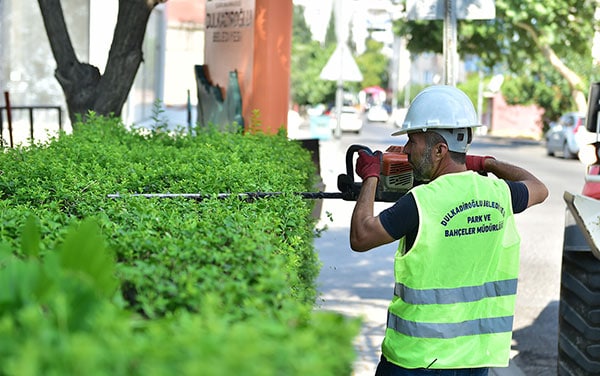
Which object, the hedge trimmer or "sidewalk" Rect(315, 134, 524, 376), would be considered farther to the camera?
"sidewalk" Rect(315, 134, 524, 376)

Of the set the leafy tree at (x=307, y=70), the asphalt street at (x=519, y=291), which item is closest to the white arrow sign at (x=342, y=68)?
the asphalt street at (x=519, y=291)

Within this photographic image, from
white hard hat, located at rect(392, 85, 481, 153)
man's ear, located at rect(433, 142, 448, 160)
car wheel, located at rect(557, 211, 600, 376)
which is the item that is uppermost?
white hard hat, located at rect(392, 85, 481, 153)

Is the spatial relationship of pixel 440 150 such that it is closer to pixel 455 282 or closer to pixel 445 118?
pixel 445 118

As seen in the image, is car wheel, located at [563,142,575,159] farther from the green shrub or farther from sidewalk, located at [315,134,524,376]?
the green shrub

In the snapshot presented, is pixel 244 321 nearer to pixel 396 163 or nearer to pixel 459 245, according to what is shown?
pixel 459 245

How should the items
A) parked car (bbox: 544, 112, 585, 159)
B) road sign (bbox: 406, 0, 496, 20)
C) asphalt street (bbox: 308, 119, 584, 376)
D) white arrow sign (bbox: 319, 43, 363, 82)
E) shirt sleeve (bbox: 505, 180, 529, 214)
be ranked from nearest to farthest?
shirt sleeve (bbox: 505, 180, 529, 214) < asphalt street (bbox: 308, 119, 584, 376) < road sign (bbox: 406, 0, 496, 20) < white arrow sign (bbox: 319, 43, 363, 82) < parked car (bbox: 544, 112, 585, 159)

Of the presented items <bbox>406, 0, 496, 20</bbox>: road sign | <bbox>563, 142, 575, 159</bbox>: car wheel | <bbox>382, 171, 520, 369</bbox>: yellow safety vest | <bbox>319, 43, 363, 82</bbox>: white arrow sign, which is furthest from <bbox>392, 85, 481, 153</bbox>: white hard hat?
<bbox>563, 142, 575, 159</bbox>: car wheel

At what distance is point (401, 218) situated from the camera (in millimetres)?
4090

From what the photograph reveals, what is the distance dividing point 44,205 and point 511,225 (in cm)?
174

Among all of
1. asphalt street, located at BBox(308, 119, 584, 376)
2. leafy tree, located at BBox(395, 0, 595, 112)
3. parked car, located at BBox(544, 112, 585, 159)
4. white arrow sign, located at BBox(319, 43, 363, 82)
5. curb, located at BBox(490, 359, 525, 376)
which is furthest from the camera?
parked car, located at BBox(544, 112, 585, 159)

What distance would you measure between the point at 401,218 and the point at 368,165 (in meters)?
0.53

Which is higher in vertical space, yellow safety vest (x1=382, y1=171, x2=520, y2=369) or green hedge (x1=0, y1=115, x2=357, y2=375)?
green hedge (x1=0, y1=115, x2=357, y2=375)

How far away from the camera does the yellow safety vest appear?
4.12m

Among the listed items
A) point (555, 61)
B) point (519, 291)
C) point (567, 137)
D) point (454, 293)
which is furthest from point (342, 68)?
point (454, 293)
